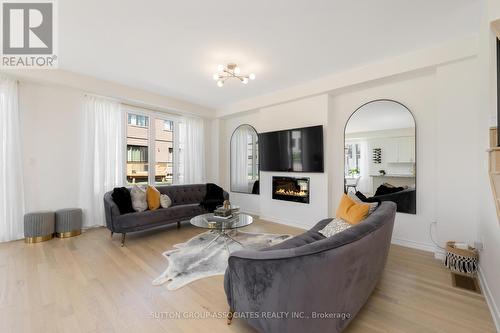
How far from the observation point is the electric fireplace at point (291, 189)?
4.45 meters

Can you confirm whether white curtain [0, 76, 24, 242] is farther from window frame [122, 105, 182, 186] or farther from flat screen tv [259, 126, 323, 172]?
flat screen tv [259, 126, 323, 172]

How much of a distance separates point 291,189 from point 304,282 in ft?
11.3

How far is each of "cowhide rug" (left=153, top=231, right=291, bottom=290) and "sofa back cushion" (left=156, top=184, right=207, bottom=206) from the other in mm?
1230

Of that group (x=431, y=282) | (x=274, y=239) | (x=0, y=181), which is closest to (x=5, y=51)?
(x=0, y=181)

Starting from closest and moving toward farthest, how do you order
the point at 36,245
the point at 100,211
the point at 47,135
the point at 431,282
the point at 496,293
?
the point at 496,293 < the point at 431,282 < the point at 36,245 < the point at 47,135 < the point at 100,211

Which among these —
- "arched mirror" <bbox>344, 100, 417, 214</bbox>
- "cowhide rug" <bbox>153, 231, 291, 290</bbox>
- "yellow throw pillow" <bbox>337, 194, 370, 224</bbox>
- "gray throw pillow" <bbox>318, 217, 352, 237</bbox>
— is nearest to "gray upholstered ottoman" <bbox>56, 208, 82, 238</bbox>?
"cowhide rug" <bbox>153, 231, 291, 290</bbox>

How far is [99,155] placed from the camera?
434 centimetres

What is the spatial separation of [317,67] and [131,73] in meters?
3.23

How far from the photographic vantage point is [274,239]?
3.70 m

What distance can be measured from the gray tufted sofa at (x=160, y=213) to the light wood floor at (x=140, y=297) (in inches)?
19.3

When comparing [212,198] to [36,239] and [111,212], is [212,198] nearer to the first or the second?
[111,212]

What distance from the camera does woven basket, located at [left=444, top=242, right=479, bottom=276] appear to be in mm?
2455

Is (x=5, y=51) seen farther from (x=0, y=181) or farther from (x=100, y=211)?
(x=100, y=211)

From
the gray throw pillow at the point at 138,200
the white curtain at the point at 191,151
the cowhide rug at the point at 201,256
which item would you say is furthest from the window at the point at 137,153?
the cowhide rug at the point at 201,256
